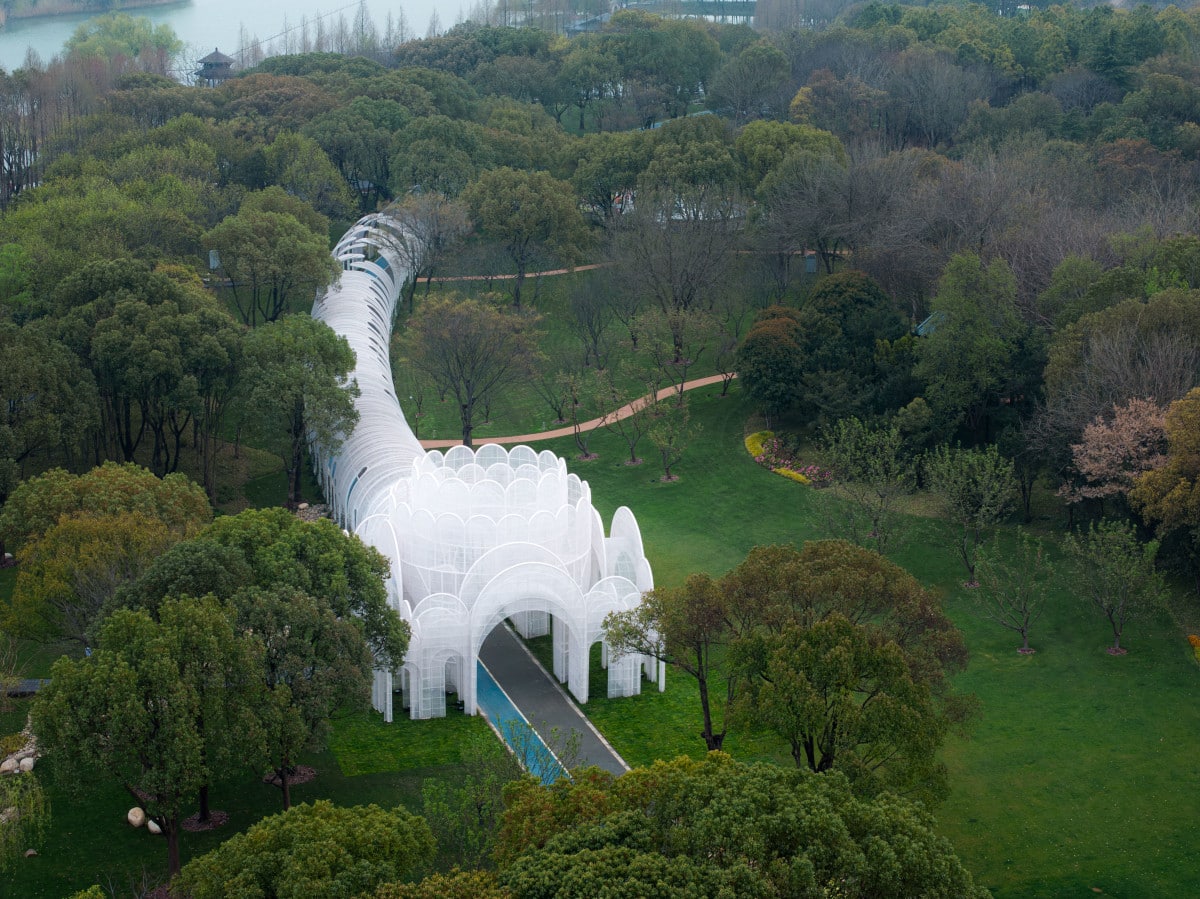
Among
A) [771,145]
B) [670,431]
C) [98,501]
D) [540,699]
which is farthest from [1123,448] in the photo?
[771,145]

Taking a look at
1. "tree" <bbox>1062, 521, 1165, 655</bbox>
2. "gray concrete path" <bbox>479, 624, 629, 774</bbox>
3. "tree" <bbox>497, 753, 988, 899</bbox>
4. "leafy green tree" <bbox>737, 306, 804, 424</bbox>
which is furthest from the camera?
"leafy green tree" <bbox>737, 306, 804, 424</bbox>

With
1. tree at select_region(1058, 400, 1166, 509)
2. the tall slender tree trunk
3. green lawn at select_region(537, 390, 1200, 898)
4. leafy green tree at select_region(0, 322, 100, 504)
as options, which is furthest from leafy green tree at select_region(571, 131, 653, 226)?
the tall slender tree trunk

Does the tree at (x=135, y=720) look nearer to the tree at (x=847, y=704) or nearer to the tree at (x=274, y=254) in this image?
the tree at (x=847, y=704)

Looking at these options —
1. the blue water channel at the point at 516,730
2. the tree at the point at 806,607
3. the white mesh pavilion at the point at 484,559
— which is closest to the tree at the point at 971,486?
the white mesh pavilion at the point at 484,559

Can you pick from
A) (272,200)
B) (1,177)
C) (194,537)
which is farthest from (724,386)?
(1,177)

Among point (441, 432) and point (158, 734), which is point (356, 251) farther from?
point (158, 734)

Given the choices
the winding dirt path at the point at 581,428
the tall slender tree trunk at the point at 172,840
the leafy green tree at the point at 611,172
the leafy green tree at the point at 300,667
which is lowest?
the winding dirt path at the point at 581,428

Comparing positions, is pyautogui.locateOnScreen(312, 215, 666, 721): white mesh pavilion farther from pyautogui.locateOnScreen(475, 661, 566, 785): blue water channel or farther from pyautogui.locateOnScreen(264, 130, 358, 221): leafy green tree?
pyautogui.locateOnScreen(264, 130, 358, 221): leafy green tree
